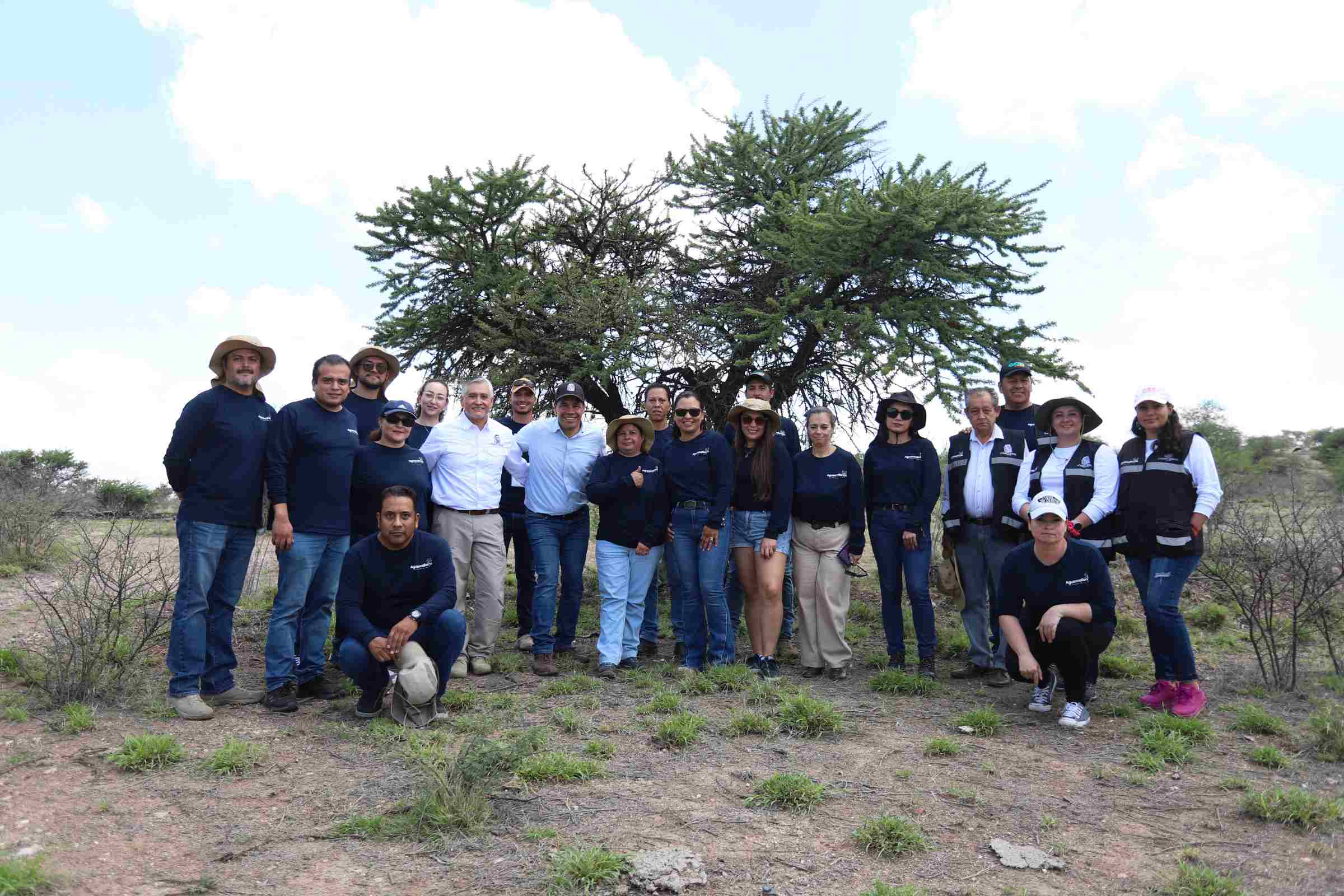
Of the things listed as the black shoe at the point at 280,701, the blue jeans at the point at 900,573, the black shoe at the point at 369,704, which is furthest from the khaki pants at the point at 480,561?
the blue jeans at the point at 900,573

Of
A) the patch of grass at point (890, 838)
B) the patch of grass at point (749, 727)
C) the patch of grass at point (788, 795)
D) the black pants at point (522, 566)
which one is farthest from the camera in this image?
the black pants at point (522, 566)

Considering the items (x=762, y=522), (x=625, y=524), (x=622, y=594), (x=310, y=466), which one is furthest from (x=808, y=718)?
(x=310, y=466)

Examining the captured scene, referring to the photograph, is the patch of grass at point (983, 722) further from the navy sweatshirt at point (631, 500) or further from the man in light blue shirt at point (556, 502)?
the man in light blue shirt at point (556, 502)

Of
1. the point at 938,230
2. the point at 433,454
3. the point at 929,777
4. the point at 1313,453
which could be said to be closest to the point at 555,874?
the point at 929,777

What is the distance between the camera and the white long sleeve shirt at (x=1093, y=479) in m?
6.93

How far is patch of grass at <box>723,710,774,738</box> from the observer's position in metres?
6.05

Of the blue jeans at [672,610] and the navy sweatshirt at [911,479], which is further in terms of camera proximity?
the blue jeans at [672,610]

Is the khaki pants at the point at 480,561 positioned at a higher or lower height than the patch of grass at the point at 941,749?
higher

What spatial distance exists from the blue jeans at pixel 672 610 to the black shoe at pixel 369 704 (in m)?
2.42

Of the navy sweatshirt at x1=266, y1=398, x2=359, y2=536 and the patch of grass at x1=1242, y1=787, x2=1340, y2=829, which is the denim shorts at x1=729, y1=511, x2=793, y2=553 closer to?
the navy sweatshirt at x1=266, y1=398, x2=359, y2=536

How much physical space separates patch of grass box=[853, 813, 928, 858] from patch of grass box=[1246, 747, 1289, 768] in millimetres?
2685

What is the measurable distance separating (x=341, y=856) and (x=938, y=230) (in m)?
8.89

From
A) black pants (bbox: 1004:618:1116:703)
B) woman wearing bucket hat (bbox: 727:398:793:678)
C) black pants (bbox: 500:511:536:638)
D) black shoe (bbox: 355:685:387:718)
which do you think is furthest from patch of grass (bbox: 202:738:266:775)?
black pants (bbox: 1004:618:1116:703)

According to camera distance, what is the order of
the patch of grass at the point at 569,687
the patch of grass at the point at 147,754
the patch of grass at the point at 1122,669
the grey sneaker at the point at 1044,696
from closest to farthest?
1. the patch of grass at the point at 147,754
2. the grey sneaker at the point at 1044,696
3. the patch of grass at the point at 569,687
4. the patch of grass at the point at 1122,669
